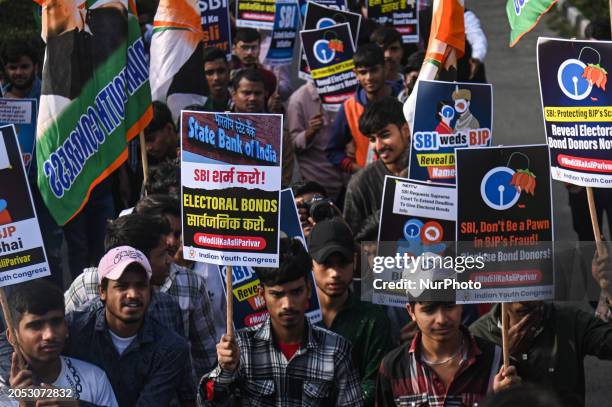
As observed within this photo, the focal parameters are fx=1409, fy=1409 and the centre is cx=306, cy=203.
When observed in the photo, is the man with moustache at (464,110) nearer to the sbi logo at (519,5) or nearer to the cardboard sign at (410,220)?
the sbi logo at (519,5)

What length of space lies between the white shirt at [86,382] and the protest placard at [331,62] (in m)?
5.12

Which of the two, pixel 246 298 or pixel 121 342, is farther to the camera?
pixel 246 298

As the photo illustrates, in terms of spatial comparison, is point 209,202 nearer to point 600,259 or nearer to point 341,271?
point 341,271

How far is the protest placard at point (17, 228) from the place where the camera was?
6172 mm

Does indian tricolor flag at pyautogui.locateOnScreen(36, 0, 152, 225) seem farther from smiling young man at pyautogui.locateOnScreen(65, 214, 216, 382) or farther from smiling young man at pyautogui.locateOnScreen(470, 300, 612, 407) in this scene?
smiling young man at pyautogui.locateOnScreen(470, 300, 612, 407)

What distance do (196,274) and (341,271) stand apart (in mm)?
720

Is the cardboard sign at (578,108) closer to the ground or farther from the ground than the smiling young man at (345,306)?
farther from the ground

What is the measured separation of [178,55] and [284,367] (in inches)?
154

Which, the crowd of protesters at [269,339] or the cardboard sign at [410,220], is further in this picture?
the cardboard sign at [410,220]

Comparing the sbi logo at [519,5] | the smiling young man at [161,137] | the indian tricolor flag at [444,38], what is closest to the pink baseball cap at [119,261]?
the sbi logo at [519,5]

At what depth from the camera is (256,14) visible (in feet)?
40.6

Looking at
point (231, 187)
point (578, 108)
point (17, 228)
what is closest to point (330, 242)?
point (231, 187)

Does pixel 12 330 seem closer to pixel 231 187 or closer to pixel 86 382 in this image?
pixel 86 382

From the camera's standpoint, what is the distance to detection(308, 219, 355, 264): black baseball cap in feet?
→ 21.8
